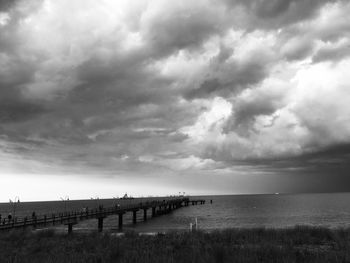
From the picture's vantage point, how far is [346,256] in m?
14.9

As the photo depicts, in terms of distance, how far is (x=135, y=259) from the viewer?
14.1m

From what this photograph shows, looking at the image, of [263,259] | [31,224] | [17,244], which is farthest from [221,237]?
[31,224]

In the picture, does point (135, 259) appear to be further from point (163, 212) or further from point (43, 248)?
point (163, 212)

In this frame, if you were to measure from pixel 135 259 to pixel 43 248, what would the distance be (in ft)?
28.9

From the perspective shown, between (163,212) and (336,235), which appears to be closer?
(336,235)

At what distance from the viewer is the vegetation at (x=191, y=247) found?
14.6 m

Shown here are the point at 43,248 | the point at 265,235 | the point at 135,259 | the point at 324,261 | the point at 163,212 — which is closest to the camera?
the point at 324,261

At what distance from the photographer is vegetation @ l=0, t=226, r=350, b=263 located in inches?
573

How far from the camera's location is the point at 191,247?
19.0 metres

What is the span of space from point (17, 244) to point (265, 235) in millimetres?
17430

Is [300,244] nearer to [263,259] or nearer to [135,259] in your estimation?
[263,259]

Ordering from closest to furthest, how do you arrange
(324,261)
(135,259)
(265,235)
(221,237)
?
(324,261), (135,259), (221,237), (265,235)

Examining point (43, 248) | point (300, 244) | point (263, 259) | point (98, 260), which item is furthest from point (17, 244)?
point (300, 244)

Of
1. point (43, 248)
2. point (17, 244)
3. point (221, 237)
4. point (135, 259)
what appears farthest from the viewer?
point (221, 237)
